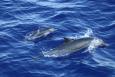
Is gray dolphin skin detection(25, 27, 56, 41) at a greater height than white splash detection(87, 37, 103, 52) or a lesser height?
greater

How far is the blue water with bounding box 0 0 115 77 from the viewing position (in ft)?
59.0

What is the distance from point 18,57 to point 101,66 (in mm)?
4358

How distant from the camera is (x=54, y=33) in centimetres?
2153

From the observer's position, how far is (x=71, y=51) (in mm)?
18859

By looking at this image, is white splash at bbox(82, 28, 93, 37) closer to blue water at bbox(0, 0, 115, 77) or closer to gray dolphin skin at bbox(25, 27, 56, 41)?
blue water at bbox(0, 0, 115, 77)

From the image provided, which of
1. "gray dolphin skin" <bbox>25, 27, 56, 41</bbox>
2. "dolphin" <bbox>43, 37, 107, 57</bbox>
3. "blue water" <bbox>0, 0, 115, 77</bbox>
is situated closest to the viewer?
"blue water" <bbox>0, 0, 115, 77</bbox>

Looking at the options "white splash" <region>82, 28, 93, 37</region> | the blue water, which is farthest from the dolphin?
"white splash" <region>82, 28, 93, 37</region>

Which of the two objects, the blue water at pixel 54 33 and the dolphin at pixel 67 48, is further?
the dolphin at pixel 67 48

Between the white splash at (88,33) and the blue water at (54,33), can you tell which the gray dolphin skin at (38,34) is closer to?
the blue water at (54,33)

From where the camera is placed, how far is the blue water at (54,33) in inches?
707

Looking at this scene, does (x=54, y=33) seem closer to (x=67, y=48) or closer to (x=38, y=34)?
(x=38, y=34)

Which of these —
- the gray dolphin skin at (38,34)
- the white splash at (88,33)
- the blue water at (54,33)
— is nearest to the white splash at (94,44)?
the blue water at (54,33)

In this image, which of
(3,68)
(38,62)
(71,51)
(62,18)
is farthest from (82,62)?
(62,18)

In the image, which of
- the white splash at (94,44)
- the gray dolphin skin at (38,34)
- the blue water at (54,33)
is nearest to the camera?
the blue water at (54,33)
